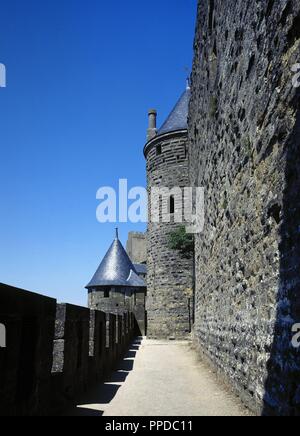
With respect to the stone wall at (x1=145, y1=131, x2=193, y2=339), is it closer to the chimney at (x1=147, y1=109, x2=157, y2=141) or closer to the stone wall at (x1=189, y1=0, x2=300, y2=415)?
the chimney at (x1=147, y1=109, x2=157, y2=141)

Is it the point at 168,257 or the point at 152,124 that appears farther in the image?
the point at 152,124

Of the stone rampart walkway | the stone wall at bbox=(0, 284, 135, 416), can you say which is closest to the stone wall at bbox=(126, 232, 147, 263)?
the stone rampart walkway

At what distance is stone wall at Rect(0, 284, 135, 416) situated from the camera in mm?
2555

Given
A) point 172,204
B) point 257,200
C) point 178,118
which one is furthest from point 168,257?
point 257,200

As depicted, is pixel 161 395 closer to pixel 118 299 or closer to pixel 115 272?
pixel 118 299

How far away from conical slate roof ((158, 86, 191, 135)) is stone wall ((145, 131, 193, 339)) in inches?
16.8

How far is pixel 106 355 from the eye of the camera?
707 centimetres

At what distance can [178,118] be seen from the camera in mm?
20016

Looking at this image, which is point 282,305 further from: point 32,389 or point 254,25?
point 254,25

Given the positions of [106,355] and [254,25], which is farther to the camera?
[106,355]

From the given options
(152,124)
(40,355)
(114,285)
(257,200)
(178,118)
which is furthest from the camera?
(114,285)

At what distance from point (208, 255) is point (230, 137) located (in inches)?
129
